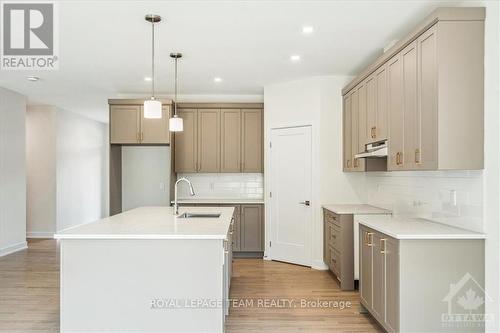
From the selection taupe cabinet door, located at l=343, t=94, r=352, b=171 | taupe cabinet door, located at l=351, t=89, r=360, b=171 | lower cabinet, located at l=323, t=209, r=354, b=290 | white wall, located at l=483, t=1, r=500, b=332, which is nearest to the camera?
white wall, located at l=483, t=1, r=500, b=332

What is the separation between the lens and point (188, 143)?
20.6 ft

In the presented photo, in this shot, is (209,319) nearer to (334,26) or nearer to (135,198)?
(334,26)

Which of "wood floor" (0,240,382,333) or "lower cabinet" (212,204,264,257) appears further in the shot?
"lower cabinet" (212,204,264,257)

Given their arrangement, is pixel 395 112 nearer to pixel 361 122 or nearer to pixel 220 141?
pixel 361 122

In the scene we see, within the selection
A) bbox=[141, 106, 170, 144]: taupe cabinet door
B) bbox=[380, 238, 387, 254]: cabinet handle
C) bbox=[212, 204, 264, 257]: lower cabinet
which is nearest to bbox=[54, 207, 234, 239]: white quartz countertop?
bbox=[380, 238, 387, 254]: cabinet handle

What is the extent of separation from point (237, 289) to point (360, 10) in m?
3.20

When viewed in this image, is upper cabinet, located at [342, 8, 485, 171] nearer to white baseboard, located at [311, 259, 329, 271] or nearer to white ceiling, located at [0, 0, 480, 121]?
white ceiling, located at [0, 0, 480, 121]

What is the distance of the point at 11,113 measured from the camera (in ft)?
20.5

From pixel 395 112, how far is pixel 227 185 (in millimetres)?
3743

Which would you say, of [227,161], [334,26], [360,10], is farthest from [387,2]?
[227,161]

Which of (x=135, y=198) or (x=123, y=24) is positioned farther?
(x=135, y=198)

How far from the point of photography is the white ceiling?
10.3ft

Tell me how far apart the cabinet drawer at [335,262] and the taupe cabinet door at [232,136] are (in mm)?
2283

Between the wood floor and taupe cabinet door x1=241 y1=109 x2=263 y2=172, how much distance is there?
163 cm
